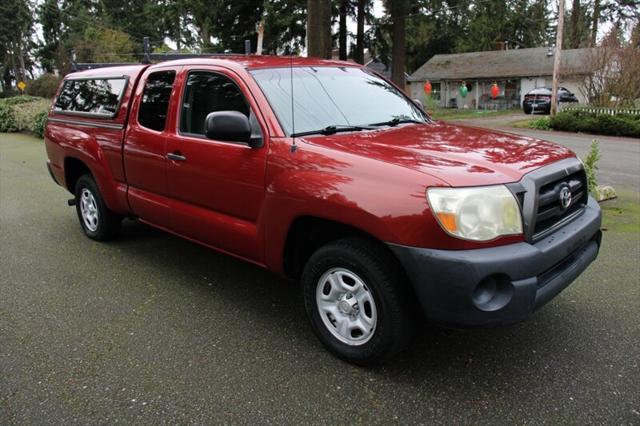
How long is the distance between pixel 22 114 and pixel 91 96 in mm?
16169

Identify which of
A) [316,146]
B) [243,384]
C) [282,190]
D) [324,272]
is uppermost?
[316,146]

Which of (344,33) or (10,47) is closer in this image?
(344,33)

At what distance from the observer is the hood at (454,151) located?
9.31 feet

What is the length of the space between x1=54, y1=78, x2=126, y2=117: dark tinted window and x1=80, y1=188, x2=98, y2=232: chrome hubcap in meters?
0.86

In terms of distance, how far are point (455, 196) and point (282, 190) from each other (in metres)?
1.09

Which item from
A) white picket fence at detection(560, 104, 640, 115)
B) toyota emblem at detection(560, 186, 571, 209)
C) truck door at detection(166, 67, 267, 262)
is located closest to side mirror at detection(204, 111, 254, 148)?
truck door at detection(166, 67, 267, 262)

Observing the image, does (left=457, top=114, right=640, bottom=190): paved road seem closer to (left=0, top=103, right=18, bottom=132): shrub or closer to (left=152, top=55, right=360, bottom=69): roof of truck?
(left=152, top=55, right=360, bottom=69): roof of truck

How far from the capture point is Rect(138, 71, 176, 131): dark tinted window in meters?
4.37

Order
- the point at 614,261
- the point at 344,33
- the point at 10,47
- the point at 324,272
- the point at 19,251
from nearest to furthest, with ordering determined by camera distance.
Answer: the point at 324,272
the point at 614,261
the point at 19,251
the point at 344,33
the point at 10,47

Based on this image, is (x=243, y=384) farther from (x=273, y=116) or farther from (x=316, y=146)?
(x=273, y=116)

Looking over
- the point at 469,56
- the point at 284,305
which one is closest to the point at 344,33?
the point at 469,56

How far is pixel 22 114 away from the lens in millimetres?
19219

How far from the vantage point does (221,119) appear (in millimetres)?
3326

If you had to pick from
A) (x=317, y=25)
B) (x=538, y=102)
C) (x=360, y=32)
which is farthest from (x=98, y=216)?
(x=538, y=102)
